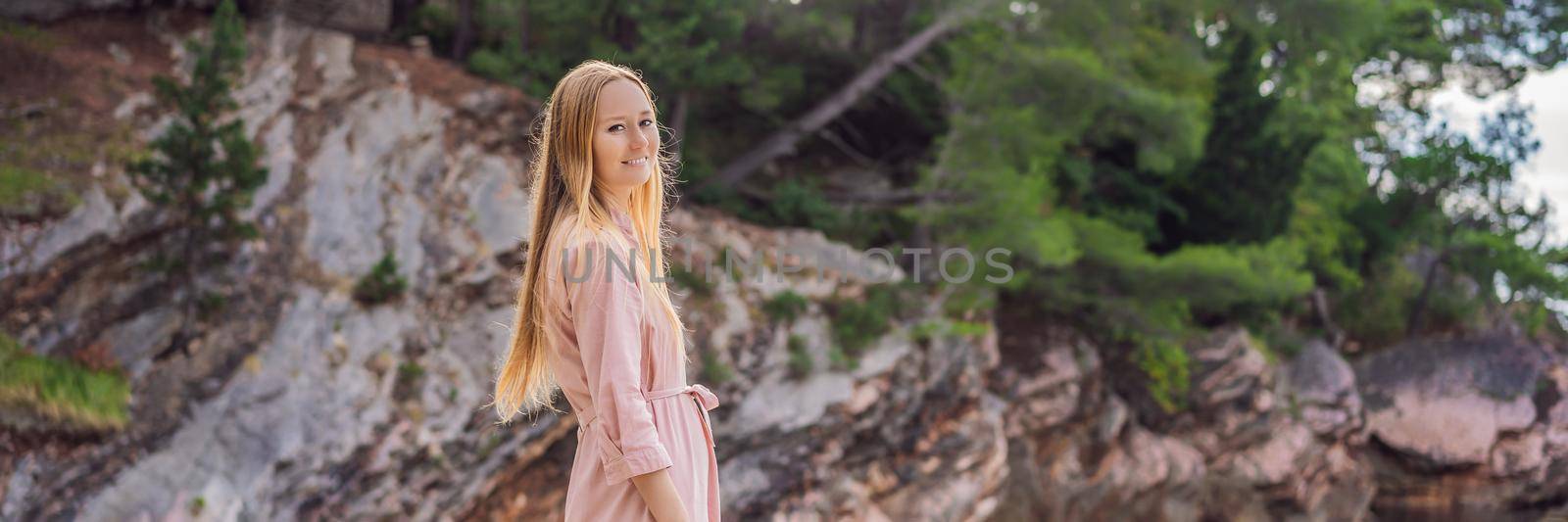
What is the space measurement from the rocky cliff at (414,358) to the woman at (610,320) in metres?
5.09

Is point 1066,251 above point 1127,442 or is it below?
above

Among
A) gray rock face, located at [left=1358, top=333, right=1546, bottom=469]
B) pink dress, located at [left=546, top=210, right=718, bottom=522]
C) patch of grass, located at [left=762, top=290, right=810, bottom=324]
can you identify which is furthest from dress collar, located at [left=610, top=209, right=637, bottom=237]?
gray rock face, located at [left=1358, top=333, right=1546, bottom=469]

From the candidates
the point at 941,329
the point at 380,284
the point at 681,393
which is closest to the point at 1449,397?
the point at 941,329

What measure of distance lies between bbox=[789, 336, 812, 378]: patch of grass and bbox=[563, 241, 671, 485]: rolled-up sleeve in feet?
23.4

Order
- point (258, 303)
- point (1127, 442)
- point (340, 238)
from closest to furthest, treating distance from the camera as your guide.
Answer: point (258, 303)
point (340, 238)
point (1127, 442)

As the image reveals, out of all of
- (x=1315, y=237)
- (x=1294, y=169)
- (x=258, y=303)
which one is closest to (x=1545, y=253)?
(x=1315, y=237)

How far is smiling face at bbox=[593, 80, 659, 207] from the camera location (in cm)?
212

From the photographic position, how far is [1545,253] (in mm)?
16688

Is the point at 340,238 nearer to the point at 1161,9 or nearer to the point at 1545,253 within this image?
the point at 1161,9

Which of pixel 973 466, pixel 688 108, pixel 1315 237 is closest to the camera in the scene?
pixel 973 466

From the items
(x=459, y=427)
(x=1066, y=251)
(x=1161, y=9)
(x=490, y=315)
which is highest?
(x=1161, y=9)

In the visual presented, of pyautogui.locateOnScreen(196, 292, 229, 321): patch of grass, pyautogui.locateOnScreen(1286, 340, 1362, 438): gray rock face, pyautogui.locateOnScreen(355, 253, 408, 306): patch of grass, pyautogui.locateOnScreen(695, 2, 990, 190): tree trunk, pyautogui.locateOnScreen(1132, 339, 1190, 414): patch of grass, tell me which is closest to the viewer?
pyautogui.locateOnScreen(196, 292, 229, 321): patch of grass

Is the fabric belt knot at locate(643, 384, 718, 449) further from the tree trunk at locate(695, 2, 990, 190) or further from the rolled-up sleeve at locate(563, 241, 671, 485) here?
the tree trunk at locate(695, 2, 990, 190)

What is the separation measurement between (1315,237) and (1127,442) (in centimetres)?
484
